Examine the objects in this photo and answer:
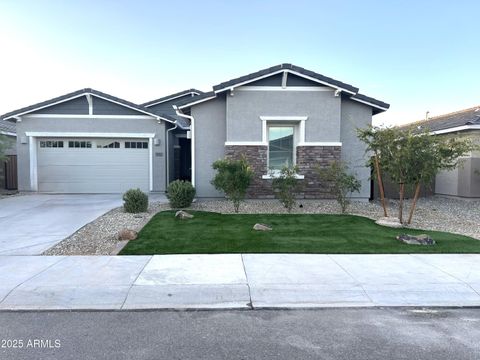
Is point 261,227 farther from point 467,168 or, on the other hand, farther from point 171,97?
point 171,97

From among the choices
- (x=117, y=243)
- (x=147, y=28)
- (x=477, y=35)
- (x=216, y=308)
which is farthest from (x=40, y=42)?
(x=477, y=35)

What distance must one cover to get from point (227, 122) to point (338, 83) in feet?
14.2

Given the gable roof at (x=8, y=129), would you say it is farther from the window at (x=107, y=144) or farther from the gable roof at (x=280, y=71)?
the gable roof at (x=280, y=71)

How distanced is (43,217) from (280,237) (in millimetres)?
7217

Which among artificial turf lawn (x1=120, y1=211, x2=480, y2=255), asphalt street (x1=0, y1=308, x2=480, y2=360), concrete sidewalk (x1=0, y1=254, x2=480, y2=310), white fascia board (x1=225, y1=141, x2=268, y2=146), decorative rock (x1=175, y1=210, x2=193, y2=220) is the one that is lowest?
asphalt street (x1=0, y1=308, x2=480, y2=360)

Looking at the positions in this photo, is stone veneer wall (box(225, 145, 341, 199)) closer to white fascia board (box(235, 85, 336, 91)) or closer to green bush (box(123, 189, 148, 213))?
white fascia board (box(235, 85, 336, 91))

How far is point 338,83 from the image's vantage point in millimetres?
12914

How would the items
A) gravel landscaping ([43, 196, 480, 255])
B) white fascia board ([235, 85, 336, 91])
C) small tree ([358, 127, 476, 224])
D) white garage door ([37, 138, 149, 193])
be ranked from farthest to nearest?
1. white garage door ([37, 138, 149, 193])
2. white fascia board ([235, 85, 336, 91])
3. small tree ([358, 127, 476, 224])
4. gravel landscaping ([43, 196, 480, 255])

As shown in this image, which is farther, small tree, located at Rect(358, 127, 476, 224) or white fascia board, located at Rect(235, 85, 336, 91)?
white fascia board, located at Rect(235, 85, 336, 91)

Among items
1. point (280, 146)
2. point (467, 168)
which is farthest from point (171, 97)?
point (467, 168)

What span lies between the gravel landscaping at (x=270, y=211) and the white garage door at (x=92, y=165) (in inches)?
168

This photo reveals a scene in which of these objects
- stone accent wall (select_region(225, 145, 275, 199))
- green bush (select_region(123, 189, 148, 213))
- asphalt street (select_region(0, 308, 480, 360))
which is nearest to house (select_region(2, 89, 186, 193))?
stone accent wall (select_region(225, 145, 275, 199))

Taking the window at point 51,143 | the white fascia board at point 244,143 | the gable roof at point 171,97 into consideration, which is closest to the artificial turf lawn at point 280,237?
the white fascia board at point 244,143

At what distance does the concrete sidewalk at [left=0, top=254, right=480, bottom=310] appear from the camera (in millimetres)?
4660
